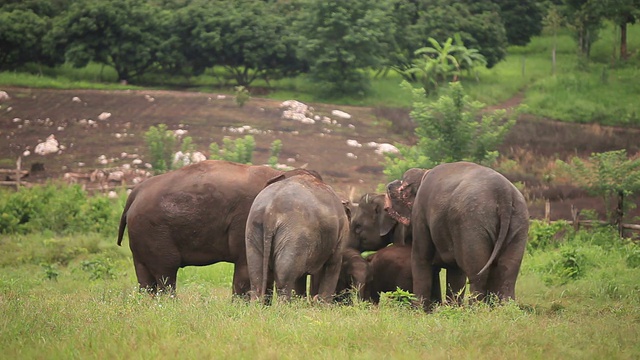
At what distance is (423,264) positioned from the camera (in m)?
12.2

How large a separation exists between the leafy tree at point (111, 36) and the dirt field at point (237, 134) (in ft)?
12.2

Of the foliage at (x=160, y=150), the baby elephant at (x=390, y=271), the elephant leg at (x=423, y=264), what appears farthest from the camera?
the foliage at (x=160, y=150)

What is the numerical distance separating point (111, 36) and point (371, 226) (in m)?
38.3

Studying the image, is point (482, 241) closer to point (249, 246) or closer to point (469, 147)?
point (249, 246)

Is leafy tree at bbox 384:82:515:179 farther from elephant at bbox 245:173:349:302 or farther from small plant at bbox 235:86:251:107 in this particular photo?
small plant at bbox 235:86:251:107

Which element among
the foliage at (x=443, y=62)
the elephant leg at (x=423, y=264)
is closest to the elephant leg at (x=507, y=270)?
the elephant leg at (x=423, y=264)

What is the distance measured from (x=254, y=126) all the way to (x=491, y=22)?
21990 mm

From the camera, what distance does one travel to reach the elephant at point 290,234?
11.0m

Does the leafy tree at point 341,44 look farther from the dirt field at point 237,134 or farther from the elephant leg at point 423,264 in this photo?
the elephant leg at point 423,264

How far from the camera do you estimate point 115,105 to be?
42844 mm

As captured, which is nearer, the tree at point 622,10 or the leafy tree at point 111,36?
the leafy tree at point 111,36

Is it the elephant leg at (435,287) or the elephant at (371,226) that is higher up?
the elephant at (371,226)

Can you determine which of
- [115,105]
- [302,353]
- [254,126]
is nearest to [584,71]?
[254,126]

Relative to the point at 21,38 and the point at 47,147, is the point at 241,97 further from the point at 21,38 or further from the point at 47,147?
the point at 21,38
